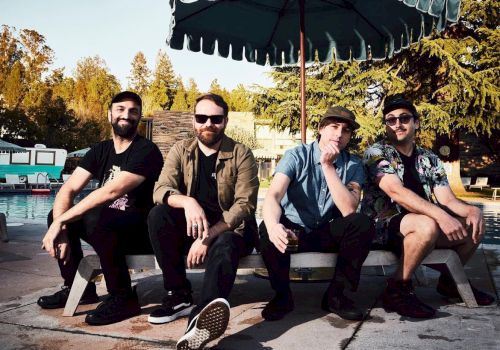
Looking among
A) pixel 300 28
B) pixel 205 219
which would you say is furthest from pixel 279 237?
pixel 300 28

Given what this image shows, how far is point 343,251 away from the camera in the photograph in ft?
9.56

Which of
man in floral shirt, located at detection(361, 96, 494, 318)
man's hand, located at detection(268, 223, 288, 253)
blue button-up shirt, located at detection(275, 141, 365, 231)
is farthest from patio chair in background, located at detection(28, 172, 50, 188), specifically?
man's hand, located at detection(268, 223, 288, 253)

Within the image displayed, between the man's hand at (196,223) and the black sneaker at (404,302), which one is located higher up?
the man's hand at (196,223)

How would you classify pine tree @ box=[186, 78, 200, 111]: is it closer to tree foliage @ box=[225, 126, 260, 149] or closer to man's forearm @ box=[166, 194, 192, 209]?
tree foliage @ box=[225, 126, 260, 149]

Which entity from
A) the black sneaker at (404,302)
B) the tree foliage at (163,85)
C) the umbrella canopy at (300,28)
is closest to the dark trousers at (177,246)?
the black sneaker at (404,302)

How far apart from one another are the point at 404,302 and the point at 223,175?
4.81ft

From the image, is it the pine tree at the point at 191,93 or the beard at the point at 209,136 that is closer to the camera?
the beard at the point at 209,136

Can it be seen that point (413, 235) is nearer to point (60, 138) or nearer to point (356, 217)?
point (356, 217)

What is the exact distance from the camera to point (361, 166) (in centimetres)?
331

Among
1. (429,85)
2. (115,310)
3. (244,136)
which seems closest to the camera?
(115,310)

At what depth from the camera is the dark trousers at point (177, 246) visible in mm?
2686

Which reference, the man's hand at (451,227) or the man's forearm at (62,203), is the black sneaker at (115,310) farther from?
the man's hand at (451,227)

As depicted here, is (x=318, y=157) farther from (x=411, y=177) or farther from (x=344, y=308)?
(x=344, y=308)

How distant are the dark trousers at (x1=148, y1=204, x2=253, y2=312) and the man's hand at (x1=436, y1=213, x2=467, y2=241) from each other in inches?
49.6
